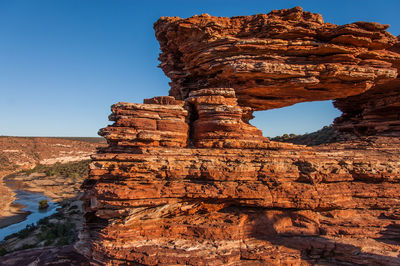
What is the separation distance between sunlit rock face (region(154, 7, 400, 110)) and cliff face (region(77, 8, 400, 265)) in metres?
0.09

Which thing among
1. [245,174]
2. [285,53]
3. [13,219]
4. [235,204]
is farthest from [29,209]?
[285,53]

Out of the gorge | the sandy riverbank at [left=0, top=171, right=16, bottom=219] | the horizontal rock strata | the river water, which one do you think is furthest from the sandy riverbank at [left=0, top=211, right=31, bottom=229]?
the horizontal rock strata

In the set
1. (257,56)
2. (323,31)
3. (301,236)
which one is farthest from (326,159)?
(323,31)

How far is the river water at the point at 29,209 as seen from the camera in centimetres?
3092

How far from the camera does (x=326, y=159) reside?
41.3ft

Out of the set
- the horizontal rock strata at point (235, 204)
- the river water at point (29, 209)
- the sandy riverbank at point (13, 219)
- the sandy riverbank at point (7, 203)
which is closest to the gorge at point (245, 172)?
the horizontal rock strata at point (235, 204)

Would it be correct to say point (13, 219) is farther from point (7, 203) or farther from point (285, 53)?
point (285, 53)

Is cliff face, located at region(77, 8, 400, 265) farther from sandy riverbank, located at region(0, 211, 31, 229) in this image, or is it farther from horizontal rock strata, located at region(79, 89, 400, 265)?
sandy riverbank, located at region(0, 211, 31, 229)

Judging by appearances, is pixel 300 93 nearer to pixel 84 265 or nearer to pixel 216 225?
pixel 216 225

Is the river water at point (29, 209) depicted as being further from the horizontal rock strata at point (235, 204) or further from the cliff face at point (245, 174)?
the horizontal rock strata at point (235, 204)

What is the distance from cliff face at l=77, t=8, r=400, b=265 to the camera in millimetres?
10336

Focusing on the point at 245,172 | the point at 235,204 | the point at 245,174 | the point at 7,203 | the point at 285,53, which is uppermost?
the point at 285,53

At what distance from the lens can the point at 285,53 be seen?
52.3 feet

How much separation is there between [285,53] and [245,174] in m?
9.66
